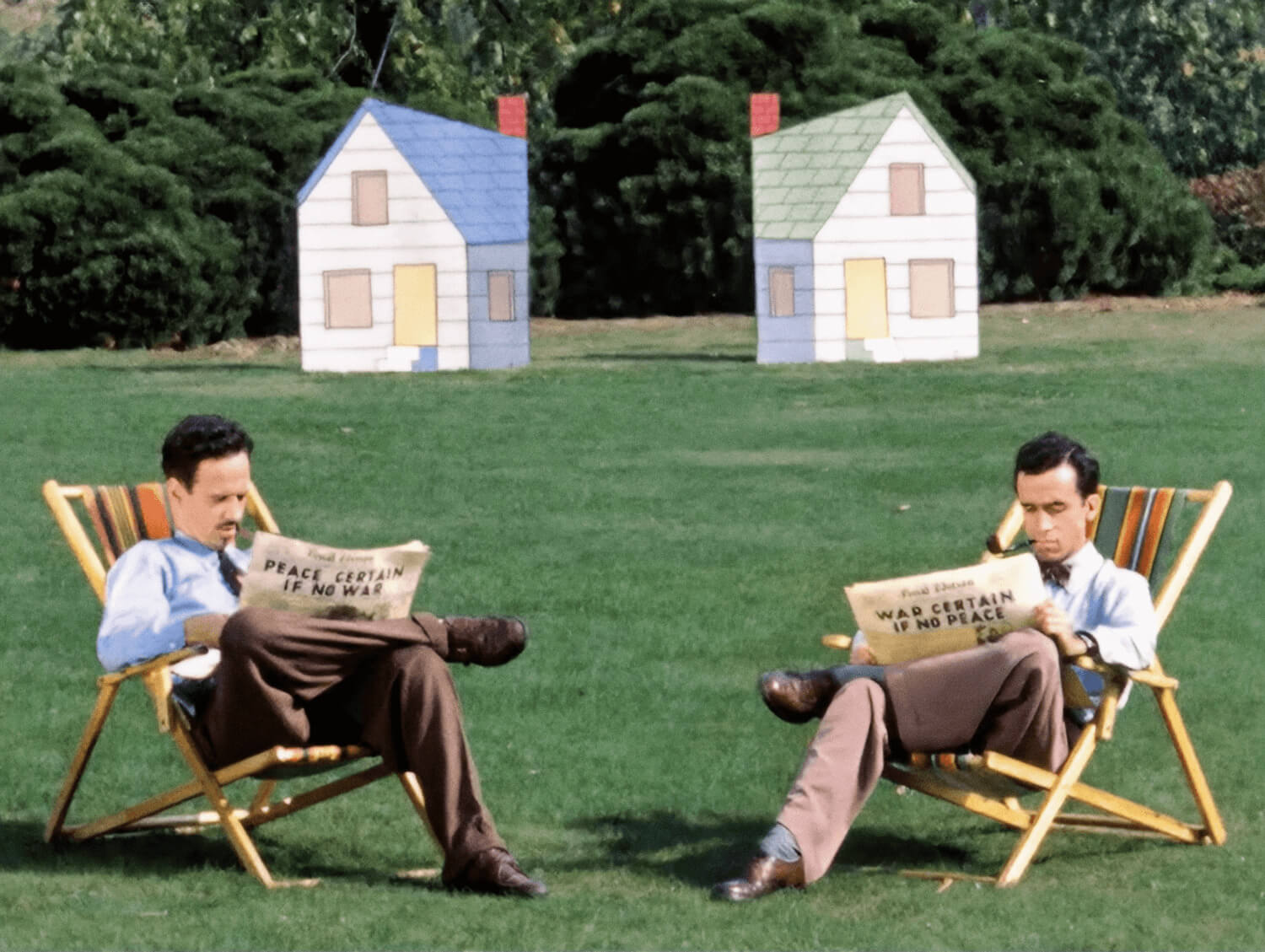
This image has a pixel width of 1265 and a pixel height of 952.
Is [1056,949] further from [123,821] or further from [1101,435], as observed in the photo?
[1101,435]

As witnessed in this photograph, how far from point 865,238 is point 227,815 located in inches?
664

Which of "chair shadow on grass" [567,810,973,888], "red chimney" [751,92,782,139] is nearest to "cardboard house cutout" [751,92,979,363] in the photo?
"red chimney" [751,92,782,139]

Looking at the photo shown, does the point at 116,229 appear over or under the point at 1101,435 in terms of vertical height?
over

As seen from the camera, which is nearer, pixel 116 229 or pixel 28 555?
pixel 28 555

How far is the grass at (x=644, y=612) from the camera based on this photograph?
19.9 feet

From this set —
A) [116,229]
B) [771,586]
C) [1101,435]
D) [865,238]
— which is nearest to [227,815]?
[771,586]

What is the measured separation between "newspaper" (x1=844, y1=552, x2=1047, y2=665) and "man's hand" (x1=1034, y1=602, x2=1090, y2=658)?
3 cm

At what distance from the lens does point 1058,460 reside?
6457mm

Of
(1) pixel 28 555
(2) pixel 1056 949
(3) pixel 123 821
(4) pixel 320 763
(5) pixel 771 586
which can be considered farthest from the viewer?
(1) pixel 28 555

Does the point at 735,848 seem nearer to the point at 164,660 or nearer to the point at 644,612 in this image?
the point at 164,660

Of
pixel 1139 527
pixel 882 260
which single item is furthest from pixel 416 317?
pixel 1139 527

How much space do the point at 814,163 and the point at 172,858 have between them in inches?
674

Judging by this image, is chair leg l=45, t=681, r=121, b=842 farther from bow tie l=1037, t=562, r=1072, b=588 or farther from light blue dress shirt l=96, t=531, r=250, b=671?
bow tie l=1037, t=562, r=1072, b=588

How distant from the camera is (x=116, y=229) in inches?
969
